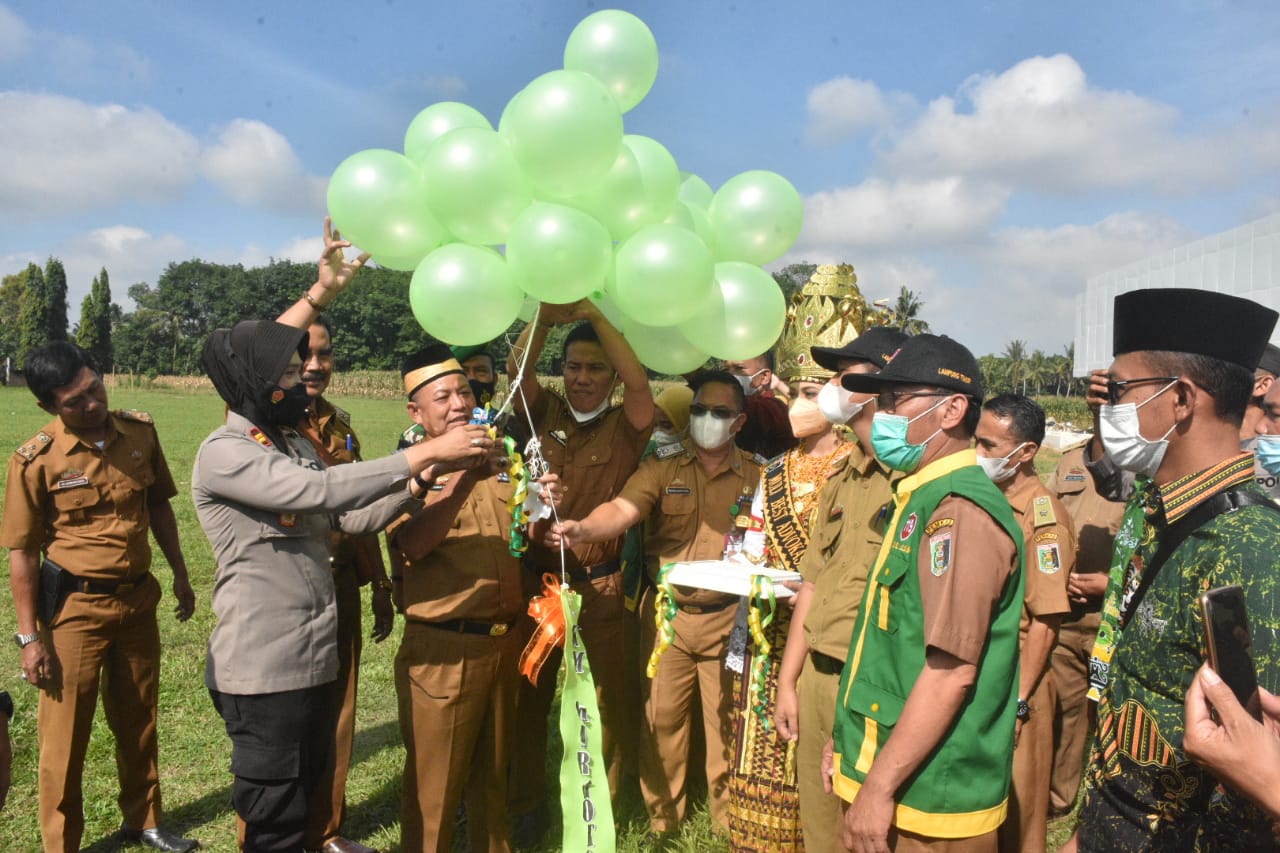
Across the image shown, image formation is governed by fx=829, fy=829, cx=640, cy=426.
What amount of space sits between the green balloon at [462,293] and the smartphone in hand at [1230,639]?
2.31 m

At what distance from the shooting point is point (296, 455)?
3.26 m

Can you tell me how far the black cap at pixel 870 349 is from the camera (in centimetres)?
323

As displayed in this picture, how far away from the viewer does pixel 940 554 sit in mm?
2301

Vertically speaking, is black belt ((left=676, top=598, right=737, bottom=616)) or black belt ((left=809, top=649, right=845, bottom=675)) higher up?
black belt ((left=809, top=649, right=845, bottom=675))

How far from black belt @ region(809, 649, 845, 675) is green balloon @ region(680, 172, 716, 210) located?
2.04 m

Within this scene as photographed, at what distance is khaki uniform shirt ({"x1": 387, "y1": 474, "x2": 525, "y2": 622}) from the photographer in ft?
11.2

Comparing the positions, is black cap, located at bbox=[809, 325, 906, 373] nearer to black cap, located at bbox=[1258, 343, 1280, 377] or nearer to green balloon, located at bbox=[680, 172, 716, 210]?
green balloon, located at bbox=[680, 172, 716, 210]

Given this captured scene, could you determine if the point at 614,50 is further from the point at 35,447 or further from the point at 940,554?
the point at 35,447

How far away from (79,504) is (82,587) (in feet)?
1.30

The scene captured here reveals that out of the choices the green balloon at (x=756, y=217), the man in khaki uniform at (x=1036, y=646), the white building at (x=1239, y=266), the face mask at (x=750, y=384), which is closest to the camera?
the green balloon at (x=756, y=217)

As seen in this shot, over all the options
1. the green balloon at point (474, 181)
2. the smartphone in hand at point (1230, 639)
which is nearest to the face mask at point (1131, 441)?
the smartphone in hand at point (1230, 639)

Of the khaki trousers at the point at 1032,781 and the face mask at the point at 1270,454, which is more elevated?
the face mask at the point at 1270,454

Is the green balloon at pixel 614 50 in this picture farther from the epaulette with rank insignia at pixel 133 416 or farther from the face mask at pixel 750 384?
the epaulette with rank insignia at pixel 133 416

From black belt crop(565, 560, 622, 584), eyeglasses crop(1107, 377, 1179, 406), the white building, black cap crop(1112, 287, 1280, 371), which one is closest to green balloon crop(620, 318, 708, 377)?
black belt crop(565, 560, 622, 584)
